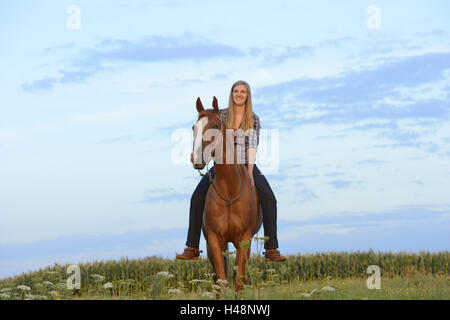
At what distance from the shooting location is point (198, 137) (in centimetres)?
850

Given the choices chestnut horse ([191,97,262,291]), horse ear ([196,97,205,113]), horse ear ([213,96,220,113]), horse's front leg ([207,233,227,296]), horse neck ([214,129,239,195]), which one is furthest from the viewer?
horse's front leg ([207,233,227,296])

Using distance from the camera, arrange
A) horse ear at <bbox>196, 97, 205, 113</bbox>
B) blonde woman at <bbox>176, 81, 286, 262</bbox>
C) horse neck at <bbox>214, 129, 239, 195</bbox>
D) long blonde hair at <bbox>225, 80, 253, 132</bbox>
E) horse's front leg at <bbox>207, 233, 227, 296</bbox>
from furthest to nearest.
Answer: blonde woman at <bbox>176, 81, 286, 262</bbox> < long blonde hair at <bbox>225, 80, 253, 132</bbox> < horse's front leg at <bbox>207, 233, 227, 296</bbox> < horse neck at <bbox>214, 129, 239, 195</bbox> < horse ear at <bbox>196, 97, 205, 113</bbox>

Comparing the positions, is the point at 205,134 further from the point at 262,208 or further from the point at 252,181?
the point at 262,208

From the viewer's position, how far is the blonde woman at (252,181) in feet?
33.7

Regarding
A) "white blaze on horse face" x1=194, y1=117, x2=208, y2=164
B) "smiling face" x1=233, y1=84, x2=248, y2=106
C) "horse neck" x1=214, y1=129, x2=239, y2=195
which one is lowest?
"horse neck" x1=214, y1=129, x2=239, y2=195

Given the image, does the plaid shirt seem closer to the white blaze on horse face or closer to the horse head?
the horse head

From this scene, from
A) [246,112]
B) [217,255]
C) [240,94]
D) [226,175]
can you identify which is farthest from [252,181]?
[240,94]

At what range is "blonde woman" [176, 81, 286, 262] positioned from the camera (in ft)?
33.7

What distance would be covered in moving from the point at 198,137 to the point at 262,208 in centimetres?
302

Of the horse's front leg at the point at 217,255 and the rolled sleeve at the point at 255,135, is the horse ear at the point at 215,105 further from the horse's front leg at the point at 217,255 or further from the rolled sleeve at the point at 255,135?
the horse's front leg at the point at 217,255

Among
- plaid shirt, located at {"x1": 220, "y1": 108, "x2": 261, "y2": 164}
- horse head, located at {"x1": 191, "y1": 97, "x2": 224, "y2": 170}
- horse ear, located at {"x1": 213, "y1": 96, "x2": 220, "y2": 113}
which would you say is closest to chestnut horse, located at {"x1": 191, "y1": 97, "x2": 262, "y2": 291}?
plaid shirt, located at {"x1": 220, "y1": 108, "x2": 261, "y2": 164}

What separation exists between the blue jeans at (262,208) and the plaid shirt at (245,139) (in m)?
0.53
